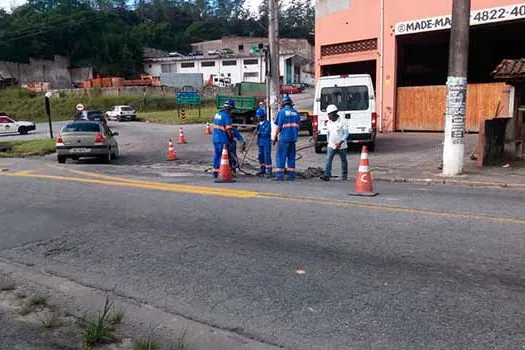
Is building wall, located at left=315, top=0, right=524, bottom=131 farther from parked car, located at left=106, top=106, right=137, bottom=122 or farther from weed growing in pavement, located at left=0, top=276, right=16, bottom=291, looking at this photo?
parked car, located at left=106, top=106, right=137, bottom=122

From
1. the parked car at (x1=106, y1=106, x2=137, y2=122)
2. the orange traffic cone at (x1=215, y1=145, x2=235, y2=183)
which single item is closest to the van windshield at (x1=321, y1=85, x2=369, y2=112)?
the orange traffic cone at (x1=215, y1=145, x2=235, y2=183)

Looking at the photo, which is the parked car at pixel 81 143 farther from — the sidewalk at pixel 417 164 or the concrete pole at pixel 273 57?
the sidewalk at pixel 417 164

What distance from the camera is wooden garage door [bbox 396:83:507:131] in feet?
78.8

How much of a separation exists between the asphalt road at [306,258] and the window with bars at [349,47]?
1749 centimetres

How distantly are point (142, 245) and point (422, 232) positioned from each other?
3503mm

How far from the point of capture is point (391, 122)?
1046 inches

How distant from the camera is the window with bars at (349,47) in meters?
27.2

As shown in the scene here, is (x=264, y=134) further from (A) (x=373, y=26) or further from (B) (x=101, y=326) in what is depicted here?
(A) (x=373, y=26)

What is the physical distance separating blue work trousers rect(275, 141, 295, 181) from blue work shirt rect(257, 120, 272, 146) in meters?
0.97

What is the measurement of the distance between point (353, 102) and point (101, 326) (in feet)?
51.4

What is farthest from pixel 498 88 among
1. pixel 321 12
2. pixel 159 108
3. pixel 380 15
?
pixel 159 108

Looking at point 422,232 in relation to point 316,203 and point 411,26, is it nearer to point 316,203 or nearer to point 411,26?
point 316,203

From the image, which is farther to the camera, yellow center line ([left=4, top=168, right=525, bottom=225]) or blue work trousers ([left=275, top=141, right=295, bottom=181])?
blue work trousers ([left=275, top=141, right=295, bottom=181])

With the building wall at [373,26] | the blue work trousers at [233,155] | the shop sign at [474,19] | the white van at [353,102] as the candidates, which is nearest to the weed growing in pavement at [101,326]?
the blue work trousers at [233,155]
